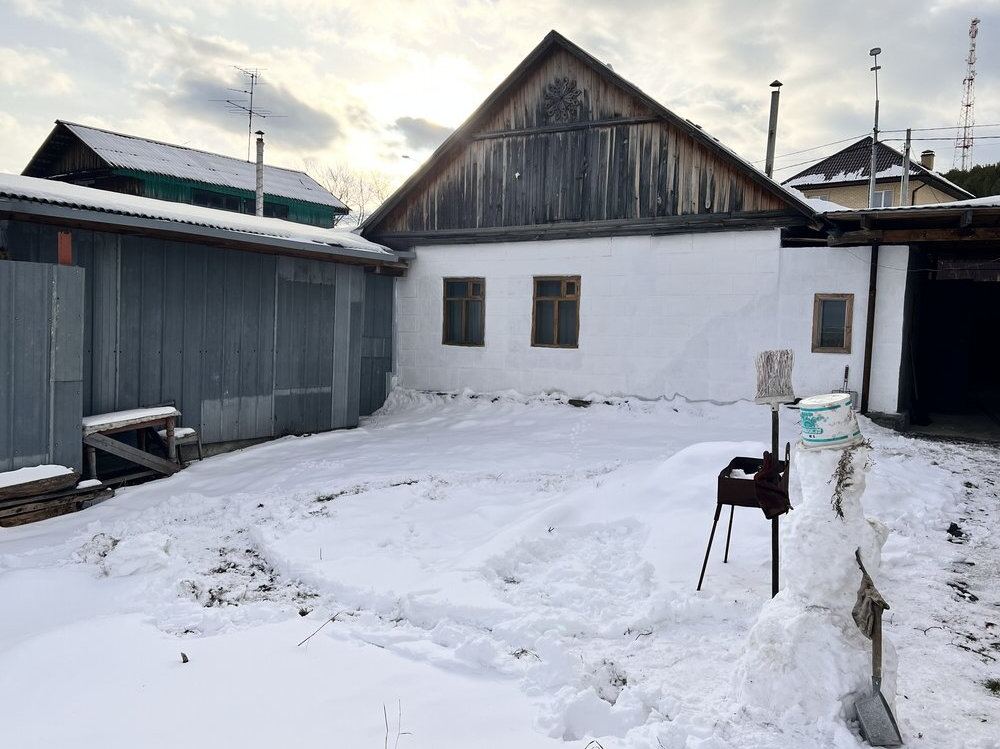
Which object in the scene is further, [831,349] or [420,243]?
[420,243]

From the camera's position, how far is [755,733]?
2992 mm

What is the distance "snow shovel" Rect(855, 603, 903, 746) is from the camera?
287cm

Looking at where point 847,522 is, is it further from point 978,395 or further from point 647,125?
point 978,395

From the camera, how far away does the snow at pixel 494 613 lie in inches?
121

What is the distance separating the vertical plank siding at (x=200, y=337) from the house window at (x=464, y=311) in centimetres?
228

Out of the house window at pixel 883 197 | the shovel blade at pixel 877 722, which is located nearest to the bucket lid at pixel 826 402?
the shovel blade at pixel 877 722

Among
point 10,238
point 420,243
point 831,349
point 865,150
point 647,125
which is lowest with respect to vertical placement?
point 831,349

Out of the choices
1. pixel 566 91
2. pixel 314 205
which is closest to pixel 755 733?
pixel 566 91

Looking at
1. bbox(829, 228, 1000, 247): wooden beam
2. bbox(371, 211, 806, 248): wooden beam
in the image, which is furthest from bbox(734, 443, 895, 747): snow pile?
bbox(371, 211, 806, 248): wooden beam

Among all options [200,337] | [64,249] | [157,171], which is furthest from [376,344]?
[157,171]

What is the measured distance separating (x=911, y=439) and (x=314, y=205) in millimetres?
23804

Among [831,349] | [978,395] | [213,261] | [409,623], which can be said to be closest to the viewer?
[409,623]

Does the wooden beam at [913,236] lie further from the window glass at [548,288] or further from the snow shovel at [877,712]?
the snow shovel at [877,712]

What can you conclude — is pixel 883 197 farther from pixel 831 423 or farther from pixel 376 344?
pixel 831 423
